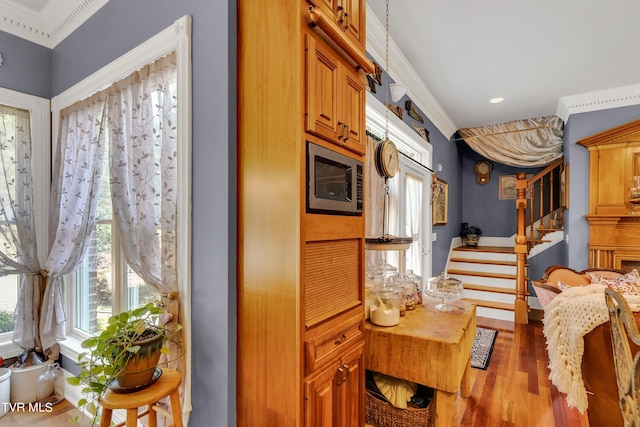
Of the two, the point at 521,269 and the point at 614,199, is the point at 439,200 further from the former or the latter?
the point at 614,199

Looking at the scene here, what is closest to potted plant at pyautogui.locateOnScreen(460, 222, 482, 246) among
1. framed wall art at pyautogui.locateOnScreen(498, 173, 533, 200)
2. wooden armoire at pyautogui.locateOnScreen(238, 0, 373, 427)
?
framed wall art at pyautogui.locateOnScreen(498, 173, 533, 200)

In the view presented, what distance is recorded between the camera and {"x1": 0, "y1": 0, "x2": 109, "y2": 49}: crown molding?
6.82ft

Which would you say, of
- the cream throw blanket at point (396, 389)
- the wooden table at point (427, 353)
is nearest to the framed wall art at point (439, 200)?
the wooden table at point (427, 353)

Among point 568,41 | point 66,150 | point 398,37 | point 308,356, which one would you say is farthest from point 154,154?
point 568,41

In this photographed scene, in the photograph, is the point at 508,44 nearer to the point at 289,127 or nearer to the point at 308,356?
the point at 289,127

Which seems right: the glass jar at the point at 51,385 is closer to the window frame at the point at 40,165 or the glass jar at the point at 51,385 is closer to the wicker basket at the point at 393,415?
the window frame at the point at 40,165

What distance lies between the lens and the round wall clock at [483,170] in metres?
6.02

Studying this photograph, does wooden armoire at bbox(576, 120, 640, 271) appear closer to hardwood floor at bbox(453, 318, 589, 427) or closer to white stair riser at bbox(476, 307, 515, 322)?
white stair riser at bbox(476, 307, 515, 322)

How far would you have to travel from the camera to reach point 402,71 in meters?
3.07

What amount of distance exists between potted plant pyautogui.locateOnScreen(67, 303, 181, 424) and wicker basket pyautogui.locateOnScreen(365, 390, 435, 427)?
1239 millimetres

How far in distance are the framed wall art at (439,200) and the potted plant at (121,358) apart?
366 centimetres

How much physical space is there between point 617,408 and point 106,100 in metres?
3.16

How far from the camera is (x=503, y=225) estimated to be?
5.99 m

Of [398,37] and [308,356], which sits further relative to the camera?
[398,37]
